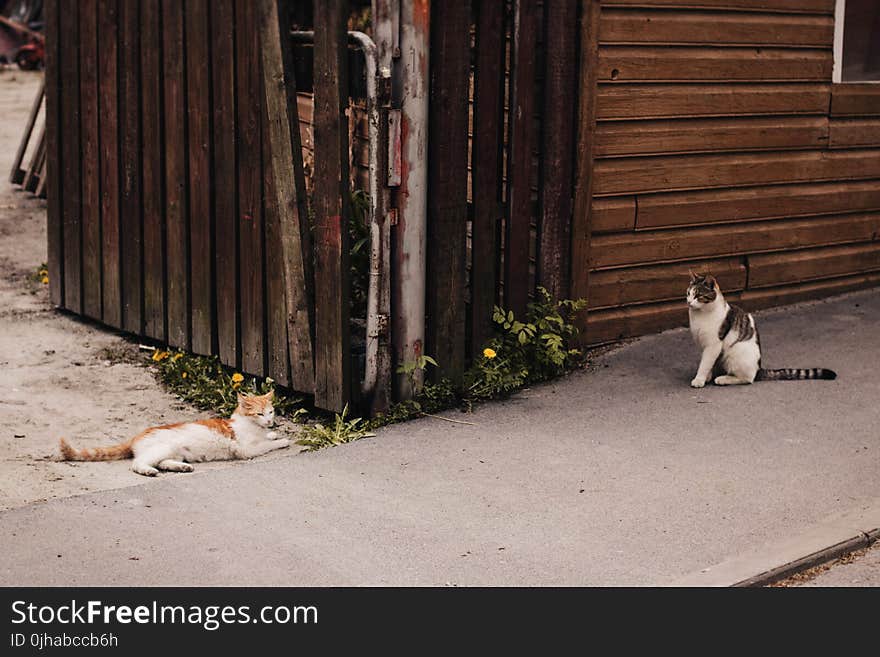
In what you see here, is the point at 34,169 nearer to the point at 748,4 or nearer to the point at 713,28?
the point at 713,28

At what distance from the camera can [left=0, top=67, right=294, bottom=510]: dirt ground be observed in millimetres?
6609

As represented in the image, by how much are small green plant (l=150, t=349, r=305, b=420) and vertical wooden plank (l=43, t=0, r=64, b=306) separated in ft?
5.05

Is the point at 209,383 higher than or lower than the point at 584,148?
lower

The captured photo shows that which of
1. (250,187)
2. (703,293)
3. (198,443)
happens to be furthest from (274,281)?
(703,293)

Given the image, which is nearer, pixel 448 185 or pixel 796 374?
pixel 448 185

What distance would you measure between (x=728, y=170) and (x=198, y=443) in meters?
4.04

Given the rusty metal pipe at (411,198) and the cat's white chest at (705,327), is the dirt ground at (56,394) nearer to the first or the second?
the rusty metal pipe at (411,198)

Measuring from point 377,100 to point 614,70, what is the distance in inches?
71.3

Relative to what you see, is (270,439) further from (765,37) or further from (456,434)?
(765,37)

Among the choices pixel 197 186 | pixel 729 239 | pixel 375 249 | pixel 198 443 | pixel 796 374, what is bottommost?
pixel 198 443

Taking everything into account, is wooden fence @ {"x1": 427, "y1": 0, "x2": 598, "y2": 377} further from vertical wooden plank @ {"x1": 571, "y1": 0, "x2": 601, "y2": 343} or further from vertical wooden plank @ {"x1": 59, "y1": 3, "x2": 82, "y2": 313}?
vertical wooden plank @ {"x1": 59, "y1": 3, "x2": 82, "y2": 313}

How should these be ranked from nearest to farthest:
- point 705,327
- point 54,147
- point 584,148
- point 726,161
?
1. point 705,327
2. point 584,148
3. point 726,161
4. point 54,147

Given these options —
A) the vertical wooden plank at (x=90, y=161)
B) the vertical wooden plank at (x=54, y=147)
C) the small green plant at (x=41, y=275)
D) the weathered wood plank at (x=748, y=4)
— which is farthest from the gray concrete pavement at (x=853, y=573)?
the small green plant at (x=41, y=275)

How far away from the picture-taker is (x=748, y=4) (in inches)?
347
